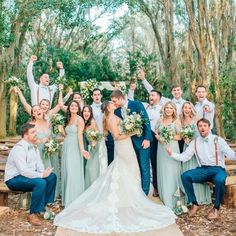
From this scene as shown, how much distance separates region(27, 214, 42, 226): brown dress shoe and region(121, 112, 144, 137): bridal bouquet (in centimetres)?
183

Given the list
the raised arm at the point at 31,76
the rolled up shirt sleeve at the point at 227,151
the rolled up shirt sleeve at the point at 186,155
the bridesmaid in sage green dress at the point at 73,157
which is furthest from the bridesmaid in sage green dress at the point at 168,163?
the raised arm at the point at 31,76

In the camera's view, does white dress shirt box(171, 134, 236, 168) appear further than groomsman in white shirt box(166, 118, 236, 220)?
Yes

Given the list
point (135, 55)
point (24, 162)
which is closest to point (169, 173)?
point (24, 162)

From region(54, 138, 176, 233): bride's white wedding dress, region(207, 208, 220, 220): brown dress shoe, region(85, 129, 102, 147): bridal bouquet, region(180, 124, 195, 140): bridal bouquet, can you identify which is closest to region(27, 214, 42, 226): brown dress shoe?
region(54, 138, 176, 233): bride's white wedding dress

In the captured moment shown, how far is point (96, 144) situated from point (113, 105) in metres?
0.72

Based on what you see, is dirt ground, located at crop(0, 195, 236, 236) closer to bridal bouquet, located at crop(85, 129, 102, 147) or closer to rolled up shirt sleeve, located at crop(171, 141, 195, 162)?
rolled up shirt sleeve, located at crop(171, 141, 195, 162)

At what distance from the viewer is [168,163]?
6.46 metres

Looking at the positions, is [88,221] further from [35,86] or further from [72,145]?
[35,86]

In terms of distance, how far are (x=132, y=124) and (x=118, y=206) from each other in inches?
49.8

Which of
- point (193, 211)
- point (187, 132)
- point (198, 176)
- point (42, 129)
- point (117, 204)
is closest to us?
point (117, 204)

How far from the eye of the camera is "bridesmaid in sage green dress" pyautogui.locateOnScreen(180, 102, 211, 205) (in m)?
6.37

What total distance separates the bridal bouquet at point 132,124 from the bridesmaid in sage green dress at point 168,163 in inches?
15.3

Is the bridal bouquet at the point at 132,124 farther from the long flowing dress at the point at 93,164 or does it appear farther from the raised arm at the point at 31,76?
the raised arm at the point at 31,76

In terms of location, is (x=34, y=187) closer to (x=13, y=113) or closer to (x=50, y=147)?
(x=50, y=147)
